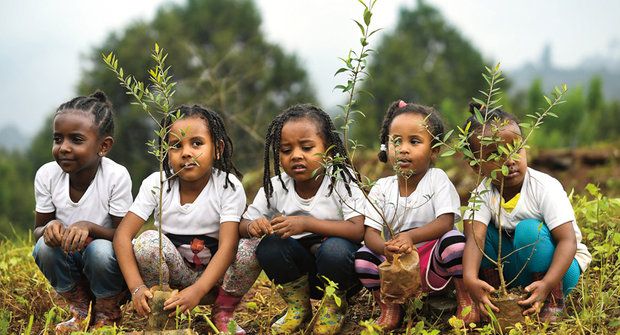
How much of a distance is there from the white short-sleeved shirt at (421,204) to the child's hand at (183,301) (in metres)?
0.81

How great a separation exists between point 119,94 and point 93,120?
19.1 metres

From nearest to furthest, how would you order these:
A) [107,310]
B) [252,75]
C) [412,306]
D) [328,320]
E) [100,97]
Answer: [412,306] < [328,320] < [107,310] < [100,97] < [252,75]

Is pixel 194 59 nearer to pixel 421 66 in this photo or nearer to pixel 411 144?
pixel 421 66

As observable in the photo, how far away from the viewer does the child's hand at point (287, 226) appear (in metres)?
2.82

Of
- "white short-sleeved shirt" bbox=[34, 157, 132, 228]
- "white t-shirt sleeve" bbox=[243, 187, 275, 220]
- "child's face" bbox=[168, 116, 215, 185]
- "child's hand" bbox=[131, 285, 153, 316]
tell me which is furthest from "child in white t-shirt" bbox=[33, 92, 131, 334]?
"white t-shirt sleeve" bbox=[243, 187, 275, 220]

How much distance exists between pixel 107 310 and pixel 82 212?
1.61 ft

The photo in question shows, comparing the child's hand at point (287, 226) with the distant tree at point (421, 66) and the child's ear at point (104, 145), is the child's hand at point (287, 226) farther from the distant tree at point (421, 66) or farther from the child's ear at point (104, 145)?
the distant tree at point (421, 66)

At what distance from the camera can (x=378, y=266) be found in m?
2.67

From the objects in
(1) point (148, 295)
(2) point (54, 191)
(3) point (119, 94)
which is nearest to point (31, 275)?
(2) point (54, 191)

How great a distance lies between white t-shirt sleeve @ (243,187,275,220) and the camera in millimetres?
3096

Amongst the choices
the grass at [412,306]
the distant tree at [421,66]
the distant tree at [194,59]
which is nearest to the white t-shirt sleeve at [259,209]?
the grass at [412,306]

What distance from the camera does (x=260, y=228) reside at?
112 inches

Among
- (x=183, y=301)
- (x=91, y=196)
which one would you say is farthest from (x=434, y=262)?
(x=91, y=196)

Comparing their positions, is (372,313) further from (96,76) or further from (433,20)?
(433,20)
